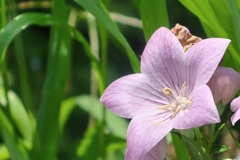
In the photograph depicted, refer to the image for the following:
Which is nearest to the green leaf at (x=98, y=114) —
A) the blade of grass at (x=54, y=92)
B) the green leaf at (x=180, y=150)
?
the blade of grass at (x=54, y=92)

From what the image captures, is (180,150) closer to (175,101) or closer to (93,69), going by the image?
(175,101)

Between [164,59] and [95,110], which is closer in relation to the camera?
[164,59]

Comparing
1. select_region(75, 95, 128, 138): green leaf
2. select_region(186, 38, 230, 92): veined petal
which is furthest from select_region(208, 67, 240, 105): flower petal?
select_region(75, 95, 128, 138): green leaf

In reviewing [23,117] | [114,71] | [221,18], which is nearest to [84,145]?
[23,117]

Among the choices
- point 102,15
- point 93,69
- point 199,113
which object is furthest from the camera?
point 93,69

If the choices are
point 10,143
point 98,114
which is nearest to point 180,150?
point 10,143

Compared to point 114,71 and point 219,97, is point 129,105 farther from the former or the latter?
point 114,71
